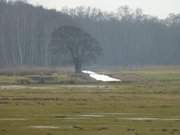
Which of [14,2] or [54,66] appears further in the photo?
[14,2]

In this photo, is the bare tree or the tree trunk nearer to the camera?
the tree trunk

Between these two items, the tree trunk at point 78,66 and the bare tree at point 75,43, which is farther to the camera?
the bare tree at point 75,43

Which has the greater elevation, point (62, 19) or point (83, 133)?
point (62, 19)

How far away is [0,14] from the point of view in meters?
169

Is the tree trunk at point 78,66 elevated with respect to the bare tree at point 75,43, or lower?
lower

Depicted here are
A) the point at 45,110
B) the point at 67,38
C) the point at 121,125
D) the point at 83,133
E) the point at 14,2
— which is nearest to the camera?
the point at 83,133

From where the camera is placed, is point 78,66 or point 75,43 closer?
point 78,66

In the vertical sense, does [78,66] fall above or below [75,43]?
below

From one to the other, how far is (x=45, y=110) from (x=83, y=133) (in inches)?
449

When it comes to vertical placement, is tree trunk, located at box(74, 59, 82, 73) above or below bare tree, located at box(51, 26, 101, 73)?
below

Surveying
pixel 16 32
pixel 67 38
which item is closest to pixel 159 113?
pixel 67 38

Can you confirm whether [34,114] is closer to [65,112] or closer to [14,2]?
A: [65,112]

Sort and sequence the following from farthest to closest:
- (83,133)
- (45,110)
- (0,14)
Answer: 1. (0,14)
2. (45,110)
3. (83,133)

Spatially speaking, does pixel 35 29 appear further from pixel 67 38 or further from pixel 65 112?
pixel 65 112
